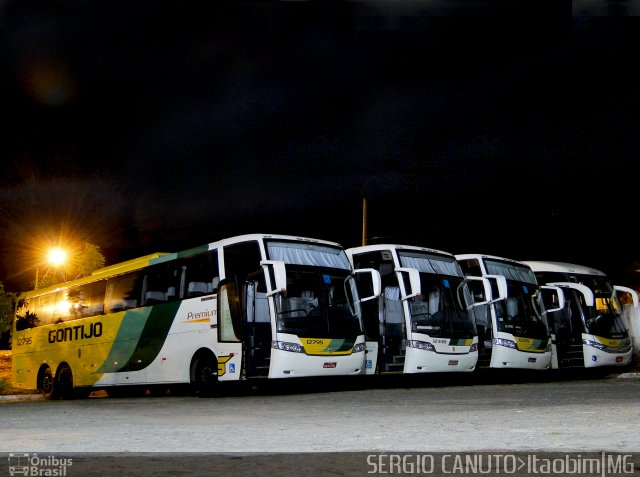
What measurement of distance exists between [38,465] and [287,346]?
33.7ft

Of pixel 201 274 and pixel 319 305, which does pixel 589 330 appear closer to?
pixel 319 305

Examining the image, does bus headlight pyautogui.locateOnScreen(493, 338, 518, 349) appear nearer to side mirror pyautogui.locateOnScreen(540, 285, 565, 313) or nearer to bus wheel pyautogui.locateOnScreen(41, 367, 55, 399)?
side mirror pyautogui.locateOnScreen(540, 285, 565, 313)

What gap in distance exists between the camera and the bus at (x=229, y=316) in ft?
55.6

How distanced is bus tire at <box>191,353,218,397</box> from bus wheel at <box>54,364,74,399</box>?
6.87 meters

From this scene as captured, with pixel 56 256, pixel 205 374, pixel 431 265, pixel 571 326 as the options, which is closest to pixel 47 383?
pixel 56 256

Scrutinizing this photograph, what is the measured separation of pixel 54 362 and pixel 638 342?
18347 mm

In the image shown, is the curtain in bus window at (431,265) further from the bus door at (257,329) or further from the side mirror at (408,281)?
the bus door at (257,329)

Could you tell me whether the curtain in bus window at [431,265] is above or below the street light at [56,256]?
below

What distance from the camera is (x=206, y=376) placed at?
18000mm

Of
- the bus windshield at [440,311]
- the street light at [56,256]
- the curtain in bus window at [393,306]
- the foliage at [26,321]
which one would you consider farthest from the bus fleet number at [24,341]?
the bus windshield at [440,311]

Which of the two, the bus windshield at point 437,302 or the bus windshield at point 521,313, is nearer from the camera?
the bus windshield at point 437,302

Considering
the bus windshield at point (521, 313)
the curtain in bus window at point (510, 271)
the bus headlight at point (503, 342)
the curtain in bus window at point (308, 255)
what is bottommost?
the bus headlight at point (503, 342)

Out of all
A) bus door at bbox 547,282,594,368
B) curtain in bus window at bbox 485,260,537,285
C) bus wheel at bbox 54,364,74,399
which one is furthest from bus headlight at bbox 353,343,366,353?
bus wheel at bbox 54,364,74,399

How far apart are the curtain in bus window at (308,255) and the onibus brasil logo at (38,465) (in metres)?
10.4
